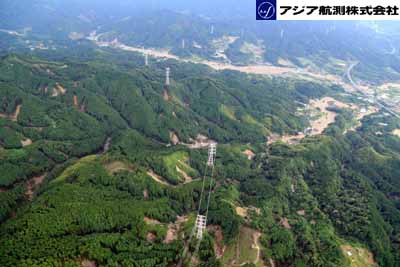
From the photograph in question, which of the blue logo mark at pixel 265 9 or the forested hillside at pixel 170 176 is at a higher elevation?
the blue logo mark at pixel 265 9

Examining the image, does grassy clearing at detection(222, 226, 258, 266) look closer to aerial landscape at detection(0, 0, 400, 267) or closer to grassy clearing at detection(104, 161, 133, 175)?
aerial landscape at detection(0, 0, 400, 267)

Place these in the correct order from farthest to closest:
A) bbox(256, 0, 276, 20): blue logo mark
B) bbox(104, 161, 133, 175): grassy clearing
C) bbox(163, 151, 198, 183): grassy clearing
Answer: bbox(163, 151, 198, 183): grassy clearing, bbox(104, 161, 133, 175): grassy clearing, bbox(256, 0, 276, 20): blue logo mark

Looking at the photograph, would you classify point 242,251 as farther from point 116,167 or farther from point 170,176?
point 116,167

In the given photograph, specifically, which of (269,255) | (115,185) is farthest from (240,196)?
(115,185)

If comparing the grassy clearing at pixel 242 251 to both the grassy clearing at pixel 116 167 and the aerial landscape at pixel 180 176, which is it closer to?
the aerial landscape at pixel 180 176

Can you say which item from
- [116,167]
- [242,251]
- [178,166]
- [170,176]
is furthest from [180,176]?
[242,251]

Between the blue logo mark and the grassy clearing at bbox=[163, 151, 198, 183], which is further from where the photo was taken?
the grassy clearing at bbox=[163, 151, 198, 183]

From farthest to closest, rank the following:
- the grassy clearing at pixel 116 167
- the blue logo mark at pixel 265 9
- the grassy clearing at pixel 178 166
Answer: the grassy clearing at pixel 178 166 < the grassy clearing at pixel 116 167 < the blue logo mark at pixel 265 9

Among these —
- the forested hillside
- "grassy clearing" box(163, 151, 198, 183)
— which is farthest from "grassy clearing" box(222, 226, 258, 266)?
"grassy clearing" box(163, 151, 198, 183)

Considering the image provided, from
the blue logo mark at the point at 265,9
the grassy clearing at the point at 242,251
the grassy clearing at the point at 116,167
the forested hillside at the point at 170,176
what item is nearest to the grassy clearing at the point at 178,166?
the forested hillside at the point at 170,176
